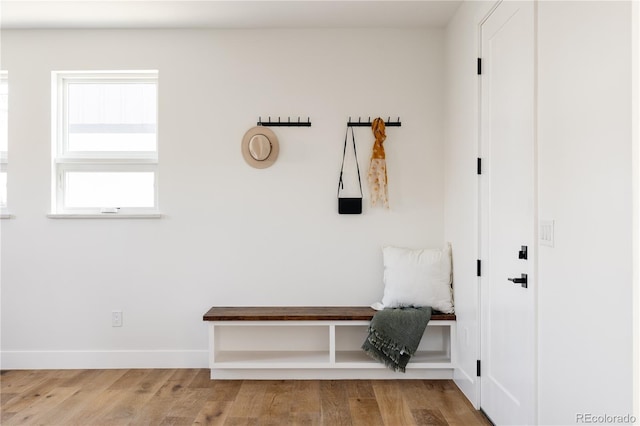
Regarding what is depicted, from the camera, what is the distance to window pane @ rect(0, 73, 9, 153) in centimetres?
383

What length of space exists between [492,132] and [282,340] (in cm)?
211

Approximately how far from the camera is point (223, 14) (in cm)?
348

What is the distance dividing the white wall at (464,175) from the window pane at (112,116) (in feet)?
7.28

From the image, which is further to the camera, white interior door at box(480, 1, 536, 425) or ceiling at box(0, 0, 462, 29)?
ceiling at box(0, 0, 462, 29)

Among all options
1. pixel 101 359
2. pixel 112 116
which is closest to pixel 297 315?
pixel 101 359

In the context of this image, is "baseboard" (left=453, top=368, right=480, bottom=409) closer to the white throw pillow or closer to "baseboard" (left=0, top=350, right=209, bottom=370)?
the white throw pillow

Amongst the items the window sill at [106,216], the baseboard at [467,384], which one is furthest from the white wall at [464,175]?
the window sill at [106,216]

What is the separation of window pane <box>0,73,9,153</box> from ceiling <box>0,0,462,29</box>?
1.39 ft

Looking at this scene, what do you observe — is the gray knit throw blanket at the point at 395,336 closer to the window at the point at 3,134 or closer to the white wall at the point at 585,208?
the white wall at the point at 585,208

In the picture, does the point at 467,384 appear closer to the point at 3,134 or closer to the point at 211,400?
the point at 211,400

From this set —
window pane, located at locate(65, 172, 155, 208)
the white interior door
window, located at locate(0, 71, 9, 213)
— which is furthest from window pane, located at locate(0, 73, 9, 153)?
the white interior door

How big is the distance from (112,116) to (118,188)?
557mm

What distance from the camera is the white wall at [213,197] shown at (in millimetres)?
3746

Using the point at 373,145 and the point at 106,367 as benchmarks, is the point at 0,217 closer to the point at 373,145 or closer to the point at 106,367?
the point at 106,367
